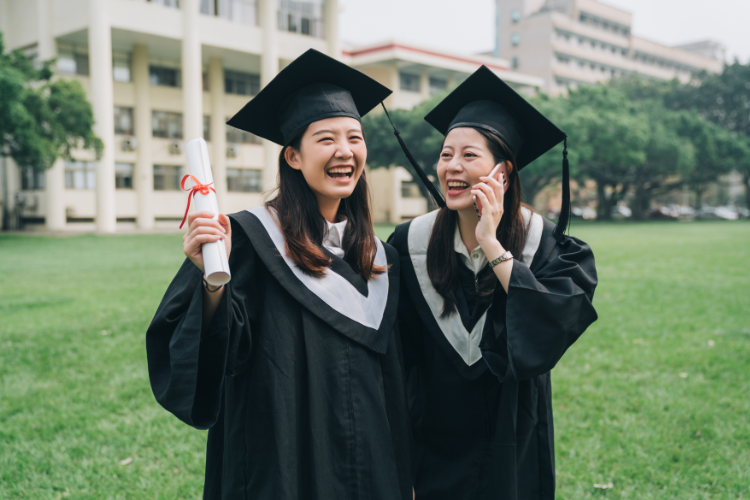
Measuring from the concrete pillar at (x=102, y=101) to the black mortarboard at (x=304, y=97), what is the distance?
2298 cm

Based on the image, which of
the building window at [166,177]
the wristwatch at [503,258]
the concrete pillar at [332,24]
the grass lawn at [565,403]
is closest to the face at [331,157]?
the wristwatch at [503,258]

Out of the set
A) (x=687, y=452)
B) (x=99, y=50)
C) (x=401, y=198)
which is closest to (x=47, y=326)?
(x=687, y=452)

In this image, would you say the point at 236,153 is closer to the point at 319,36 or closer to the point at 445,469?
the point at 319,36

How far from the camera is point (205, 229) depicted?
1.52 meters

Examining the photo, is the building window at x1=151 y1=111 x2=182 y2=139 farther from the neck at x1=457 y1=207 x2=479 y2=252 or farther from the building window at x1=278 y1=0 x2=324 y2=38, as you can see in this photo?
the neck at x1=457 y1=207 x2=479 y2=252

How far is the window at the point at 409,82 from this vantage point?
35463 millimetres

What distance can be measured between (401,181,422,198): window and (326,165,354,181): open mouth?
3470cm

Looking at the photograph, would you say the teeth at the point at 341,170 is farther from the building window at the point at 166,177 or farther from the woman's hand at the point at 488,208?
the building window at the point at 166,177

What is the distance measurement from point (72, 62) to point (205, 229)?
2928cm

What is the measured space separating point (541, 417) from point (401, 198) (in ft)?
113

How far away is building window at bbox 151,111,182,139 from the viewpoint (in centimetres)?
2836

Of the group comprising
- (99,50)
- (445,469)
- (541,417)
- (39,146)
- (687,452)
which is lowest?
(687,452)

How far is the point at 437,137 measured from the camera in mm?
26703

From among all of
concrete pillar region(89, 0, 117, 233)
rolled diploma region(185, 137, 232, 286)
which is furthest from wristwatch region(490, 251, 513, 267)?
concrete pillar region(89, 0, 117, 233)
